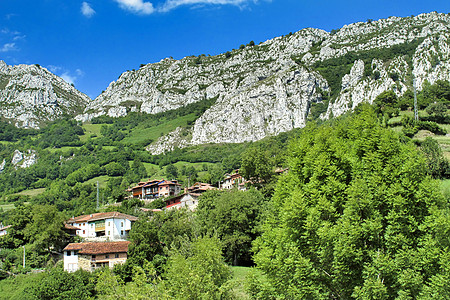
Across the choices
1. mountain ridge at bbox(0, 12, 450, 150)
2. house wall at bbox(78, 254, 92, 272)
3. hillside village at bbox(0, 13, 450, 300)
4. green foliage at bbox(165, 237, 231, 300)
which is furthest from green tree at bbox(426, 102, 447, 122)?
mountain ridge at bbox(0, 12, 450, 150)

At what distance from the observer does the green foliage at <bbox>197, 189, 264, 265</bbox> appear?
126 ft

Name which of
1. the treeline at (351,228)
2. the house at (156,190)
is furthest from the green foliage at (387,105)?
the treeline at (351,228)

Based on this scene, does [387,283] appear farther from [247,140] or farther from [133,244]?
[247,140]

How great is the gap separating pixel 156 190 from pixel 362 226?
3686 inches

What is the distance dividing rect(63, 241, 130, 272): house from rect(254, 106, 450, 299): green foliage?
33.0 metres

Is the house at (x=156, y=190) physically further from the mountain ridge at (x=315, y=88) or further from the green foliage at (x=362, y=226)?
the green foliage at (x=362, y=226)

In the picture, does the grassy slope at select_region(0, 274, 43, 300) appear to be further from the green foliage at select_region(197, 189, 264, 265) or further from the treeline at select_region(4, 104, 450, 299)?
the treeline at select_region(4, 104, 450, 299)

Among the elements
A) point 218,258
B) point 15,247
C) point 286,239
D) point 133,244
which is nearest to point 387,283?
point 286,239

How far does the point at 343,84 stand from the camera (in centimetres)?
17062

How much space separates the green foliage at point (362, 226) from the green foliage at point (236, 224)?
23.9 meters

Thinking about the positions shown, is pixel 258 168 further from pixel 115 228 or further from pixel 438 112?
pixel 438 112

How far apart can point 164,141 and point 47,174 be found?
2315 inches

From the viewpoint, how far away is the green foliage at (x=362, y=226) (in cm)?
1112

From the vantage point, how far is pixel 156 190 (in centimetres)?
10162
